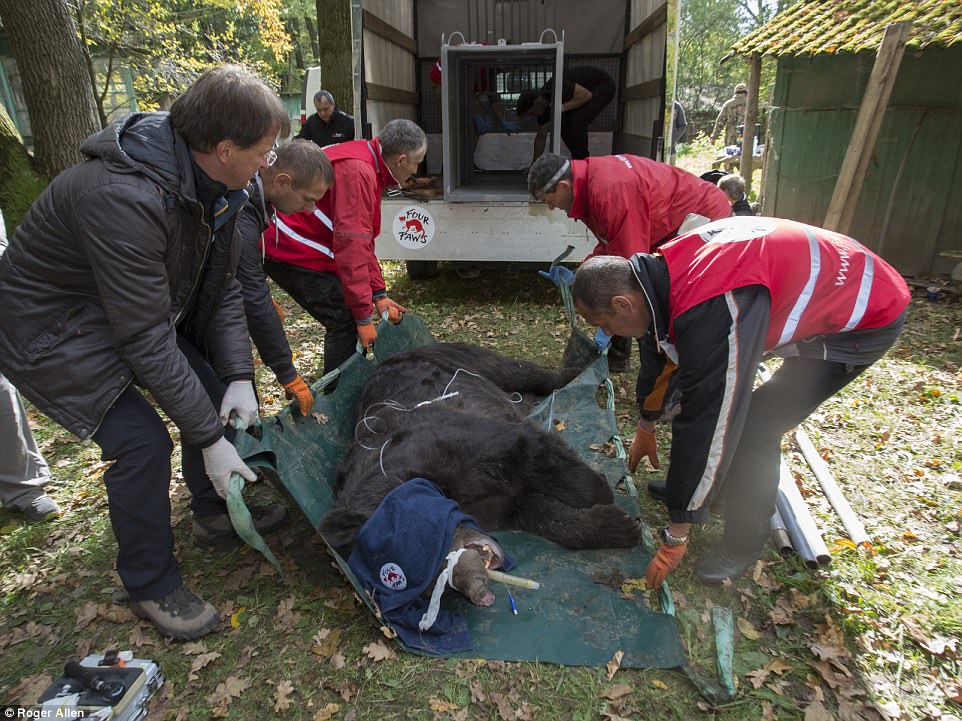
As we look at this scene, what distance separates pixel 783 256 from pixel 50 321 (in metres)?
2.70

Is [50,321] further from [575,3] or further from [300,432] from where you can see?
[575,3]

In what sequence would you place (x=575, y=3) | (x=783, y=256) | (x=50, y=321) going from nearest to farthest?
1. (x=50, y=321)
2. (x=783, y=256)
3. (x=575, y=3)

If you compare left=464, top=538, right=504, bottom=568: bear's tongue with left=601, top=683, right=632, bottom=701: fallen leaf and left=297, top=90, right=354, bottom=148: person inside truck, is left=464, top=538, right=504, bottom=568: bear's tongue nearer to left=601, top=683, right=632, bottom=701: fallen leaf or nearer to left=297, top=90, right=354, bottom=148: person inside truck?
left=601, top=683, right=632, bottom=701: fallen leaf

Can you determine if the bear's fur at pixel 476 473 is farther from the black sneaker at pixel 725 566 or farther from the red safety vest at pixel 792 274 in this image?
the red safety vest at pixel 792 274

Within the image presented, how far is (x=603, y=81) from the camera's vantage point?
7328 millimetres

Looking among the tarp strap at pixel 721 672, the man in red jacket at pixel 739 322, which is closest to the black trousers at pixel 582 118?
the man in red jacket at pixel 739 322

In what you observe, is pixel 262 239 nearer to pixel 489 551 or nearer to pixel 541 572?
pixel 489 551

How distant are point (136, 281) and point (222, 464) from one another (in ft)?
2.51

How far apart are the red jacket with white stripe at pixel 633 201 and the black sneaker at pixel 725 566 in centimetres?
201

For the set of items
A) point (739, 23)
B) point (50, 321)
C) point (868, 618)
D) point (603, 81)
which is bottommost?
point (868, 618)

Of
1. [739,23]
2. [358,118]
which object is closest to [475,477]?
[358,118]

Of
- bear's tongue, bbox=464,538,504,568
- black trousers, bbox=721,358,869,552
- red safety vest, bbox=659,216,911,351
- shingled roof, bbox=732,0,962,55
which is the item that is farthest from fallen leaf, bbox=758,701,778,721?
shingled roof, bbox=732,0,962,55

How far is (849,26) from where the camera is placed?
8.12 m

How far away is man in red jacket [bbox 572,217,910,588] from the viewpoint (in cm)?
217
